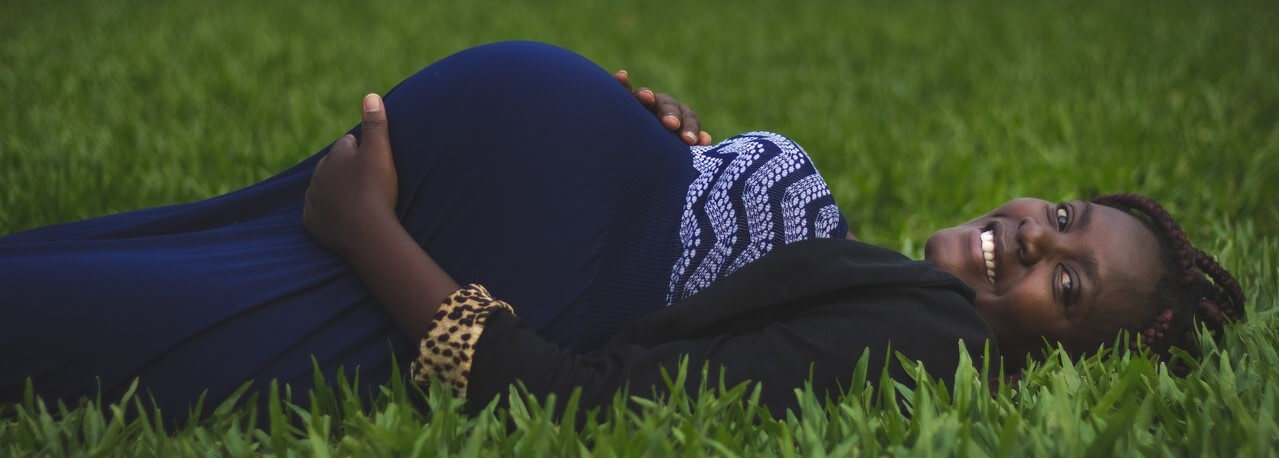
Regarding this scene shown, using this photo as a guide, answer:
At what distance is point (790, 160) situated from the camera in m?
2.12

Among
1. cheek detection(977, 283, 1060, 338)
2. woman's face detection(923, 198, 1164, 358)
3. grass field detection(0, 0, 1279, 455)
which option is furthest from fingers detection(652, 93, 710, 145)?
cheek detection(977, 283, 1060, 338)

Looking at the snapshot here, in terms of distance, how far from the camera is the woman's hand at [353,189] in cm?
190

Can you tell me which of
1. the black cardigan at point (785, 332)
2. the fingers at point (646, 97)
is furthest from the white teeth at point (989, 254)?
the fingers at point (646, 97)

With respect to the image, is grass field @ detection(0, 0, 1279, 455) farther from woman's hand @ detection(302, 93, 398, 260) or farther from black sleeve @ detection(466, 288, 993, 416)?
woman's hand @ detection(302, 93, 398, 260)

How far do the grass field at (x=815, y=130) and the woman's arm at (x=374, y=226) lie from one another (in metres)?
0.17

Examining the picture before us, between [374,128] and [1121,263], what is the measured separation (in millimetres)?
1469

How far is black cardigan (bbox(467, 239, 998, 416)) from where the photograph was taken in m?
1.83

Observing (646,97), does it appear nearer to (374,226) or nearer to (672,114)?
(672,114)

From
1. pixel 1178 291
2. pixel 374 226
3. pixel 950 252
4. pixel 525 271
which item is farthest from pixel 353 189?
pixel 1178 291

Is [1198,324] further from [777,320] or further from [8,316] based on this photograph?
[8,316]

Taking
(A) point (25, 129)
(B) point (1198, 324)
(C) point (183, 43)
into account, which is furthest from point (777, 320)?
(C) point (183, 43)

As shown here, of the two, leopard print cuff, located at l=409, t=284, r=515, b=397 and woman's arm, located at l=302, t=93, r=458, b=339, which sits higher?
woman's arm, located at l=302, t=93, r=458, b=339

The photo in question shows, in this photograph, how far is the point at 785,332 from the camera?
73.8 inches

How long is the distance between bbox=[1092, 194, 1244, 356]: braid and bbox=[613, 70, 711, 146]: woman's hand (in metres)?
0.96
